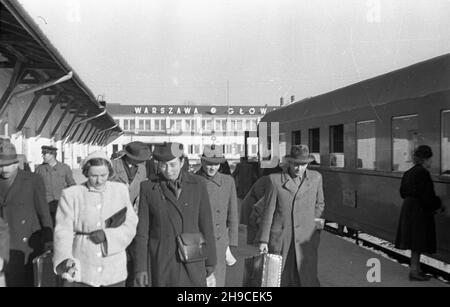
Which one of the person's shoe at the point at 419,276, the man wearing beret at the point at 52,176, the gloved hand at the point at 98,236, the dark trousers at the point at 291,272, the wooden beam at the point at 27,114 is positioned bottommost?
the person's shoe at the point at 419,276

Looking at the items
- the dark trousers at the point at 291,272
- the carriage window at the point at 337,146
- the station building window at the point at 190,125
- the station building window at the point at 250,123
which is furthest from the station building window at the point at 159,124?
the dark trousers at the point at 291,272

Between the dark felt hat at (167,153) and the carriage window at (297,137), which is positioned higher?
the carriage window at (297,137)

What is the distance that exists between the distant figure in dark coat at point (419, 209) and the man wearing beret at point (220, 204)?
2480 mm

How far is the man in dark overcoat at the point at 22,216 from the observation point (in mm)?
4641

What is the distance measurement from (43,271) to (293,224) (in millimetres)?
2324

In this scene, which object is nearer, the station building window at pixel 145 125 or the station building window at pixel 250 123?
the station building window at pixel 145 125

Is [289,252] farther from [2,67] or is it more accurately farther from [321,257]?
[2,67]

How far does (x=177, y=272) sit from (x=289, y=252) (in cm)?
156

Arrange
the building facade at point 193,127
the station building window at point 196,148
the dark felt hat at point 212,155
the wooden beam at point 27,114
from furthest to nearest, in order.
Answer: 1. the building facade at point 193,127
2. the station building window at point 196,148
3. the wooden beam at point 27,114
4. the dark felt hat at point 212,155

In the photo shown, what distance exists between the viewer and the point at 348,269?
7.91 metres

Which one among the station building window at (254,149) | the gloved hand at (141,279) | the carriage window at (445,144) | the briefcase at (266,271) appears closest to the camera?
the gloved hand at (141,279)

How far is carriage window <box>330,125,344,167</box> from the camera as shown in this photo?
1032cm

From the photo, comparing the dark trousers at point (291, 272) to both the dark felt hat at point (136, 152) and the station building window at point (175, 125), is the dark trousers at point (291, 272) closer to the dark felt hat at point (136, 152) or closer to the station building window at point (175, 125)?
the dark felt hat at point (136, 152)

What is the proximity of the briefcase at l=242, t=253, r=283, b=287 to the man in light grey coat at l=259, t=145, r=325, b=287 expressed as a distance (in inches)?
16.5
